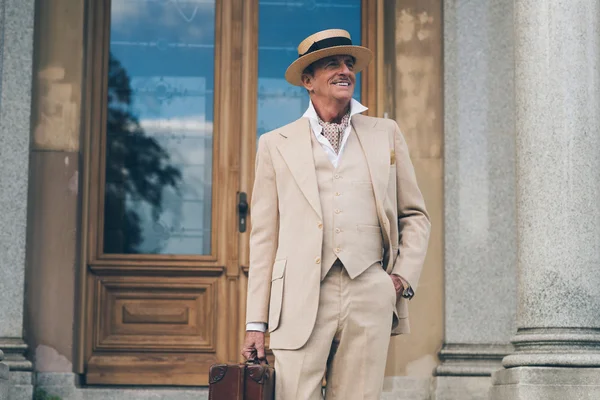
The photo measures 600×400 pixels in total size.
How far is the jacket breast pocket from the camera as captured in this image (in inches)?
216

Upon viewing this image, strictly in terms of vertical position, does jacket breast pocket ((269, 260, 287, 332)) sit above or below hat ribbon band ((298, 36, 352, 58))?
below

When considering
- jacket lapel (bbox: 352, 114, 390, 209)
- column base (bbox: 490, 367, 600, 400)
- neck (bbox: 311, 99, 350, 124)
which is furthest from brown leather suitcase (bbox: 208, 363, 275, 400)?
column base (bbox: 490, 367, 600, 400)

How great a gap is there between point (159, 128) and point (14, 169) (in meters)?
1.19

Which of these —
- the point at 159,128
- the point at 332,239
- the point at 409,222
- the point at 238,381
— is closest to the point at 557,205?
the point at 409,222

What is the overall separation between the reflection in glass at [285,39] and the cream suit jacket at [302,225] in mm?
4028

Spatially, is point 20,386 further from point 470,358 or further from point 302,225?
point 302,225

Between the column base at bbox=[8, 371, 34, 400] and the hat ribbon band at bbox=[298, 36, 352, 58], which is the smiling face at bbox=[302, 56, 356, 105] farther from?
the column base at bbox=[8, 371, 34, 400]

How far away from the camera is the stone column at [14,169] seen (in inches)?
348

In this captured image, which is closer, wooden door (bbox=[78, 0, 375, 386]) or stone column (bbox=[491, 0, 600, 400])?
stone column (bbox=[491, 0, 600, 400])

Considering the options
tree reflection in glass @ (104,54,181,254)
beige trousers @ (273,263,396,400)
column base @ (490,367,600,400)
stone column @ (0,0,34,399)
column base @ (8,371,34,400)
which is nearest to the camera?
beige trousers @ (273,263,396,400)

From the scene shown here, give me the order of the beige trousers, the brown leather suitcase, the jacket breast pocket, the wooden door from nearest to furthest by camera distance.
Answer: the brown leather suitcase < the beige trousers < the jacket breast pocket < the wooden door

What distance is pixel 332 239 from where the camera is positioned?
5449 mm

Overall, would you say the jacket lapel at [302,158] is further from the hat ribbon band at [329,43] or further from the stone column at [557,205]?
the stone column at [557,205]

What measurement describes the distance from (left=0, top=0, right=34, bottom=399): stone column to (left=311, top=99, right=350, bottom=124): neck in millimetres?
3637
